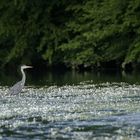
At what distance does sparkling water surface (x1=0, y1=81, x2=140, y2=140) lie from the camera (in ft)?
70.2

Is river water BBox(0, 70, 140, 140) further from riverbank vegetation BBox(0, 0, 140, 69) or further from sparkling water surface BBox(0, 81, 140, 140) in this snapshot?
riverbank vegetation BBox(0, 0, 140, 69)

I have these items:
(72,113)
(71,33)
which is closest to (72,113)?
(72,113)

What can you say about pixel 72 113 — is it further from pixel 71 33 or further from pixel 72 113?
pixel 71 33

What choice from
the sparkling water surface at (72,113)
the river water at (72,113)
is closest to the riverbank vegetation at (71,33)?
the river water at (72,113)

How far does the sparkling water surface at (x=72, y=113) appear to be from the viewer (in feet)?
70.2

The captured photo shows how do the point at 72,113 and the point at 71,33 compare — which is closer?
the point at 72,113

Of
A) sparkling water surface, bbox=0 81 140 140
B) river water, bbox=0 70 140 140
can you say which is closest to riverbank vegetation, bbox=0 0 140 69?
river water, bbox=0 70 140 140

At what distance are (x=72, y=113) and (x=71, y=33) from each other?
35.3m

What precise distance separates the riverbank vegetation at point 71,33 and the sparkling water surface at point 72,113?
18.0m

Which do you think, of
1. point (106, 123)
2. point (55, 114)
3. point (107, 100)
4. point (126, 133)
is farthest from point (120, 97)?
point (126, 133)

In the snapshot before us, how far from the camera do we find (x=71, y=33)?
6112 cm

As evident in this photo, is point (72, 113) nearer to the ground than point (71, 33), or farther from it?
nearer to the ground

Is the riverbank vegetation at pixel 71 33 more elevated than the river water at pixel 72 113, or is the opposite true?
the riverbank vegetation at pixel 71 33

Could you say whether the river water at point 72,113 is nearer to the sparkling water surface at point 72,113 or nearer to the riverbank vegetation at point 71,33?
the sparkling water surface at point 72,113
